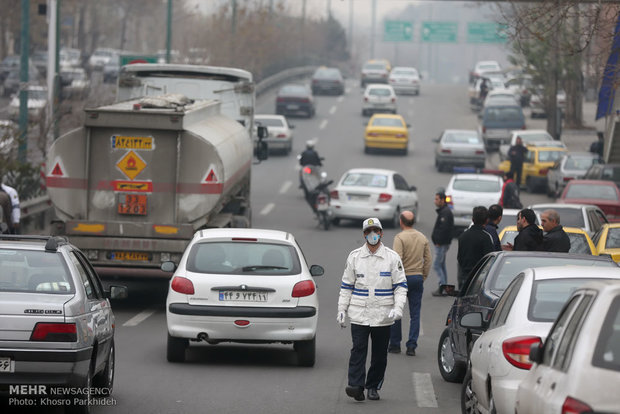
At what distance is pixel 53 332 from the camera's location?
340 inches

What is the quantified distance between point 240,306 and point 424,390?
A: 7.08ft

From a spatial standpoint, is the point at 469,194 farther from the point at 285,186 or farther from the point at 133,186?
the point at 133,186

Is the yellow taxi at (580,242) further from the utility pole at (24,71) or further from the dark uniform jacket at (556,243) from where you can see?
the utility pole at (24,71)

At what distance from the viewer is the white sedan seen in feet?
98.7

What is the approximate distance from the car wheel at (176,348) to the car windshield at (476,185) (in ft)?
61.4

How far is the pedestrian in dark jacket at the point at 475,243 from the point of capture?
14.7m

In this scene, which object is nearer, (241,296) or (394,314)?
(394,314)

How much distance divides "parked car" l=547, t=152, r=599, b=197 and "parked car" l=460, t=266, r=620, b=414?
27.5m

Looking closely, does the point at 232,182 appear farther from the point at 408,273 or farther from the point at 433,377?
the point at 433,377

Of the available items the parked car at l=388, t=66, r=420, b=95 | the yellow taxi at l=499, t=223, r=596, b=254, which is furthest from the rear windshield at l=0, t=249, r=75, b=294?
the parked car at l=388, t=66, r=420, b=95

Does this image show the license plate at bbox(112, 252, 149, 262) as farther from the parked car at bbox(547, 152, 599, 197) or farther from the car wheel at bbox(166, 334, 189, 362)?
the parked car at bbox(547, 152, 599, 197)

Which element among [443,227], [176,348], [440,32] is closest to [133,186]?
[443,227]

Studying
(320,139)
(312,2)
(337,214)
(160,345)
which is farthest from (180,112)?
(312,2)

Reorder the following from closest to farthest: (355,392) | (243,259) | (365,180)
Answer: (355,392)
(243,259)
(365,180)
